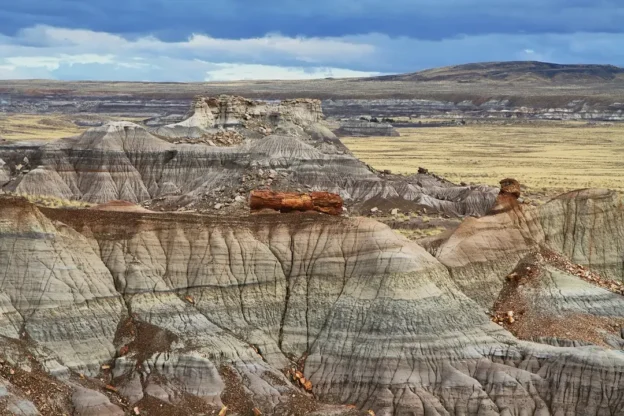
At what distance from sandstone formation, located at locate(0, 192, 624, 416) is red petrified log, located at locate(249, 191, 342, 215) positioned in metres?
3.85

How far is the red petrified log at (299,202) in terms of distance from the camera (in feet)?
159

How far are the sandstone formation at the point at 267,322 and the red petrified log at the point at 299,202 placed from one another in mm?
3846

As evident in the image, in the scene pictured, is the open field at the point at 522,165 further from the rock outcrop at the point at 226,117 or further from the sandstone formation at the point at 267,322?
the sandstone formation at the point at 267,322

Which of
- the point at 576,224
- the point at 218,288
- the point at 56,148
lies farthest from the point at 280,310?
the point at 56,148

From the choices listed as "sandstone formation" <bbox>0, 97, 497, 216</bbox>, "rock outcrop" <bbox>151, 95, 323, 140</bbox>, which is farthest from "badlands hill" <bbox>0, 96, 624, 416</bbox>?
"rock outcrop" <bbox>151, 95, 323, 140</bbox>

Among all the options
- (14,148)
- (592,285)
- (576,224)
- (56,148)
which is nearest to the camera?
(592,285)

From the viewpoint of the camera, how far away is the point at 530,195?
115 meters

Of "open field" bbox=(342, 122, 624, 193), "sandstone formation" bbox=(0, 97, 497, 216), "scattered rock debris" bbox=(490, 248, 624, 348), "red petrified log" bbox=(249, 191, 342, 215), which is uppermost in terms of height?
"red petrified log" bbox=(249, 191, 342, 215)

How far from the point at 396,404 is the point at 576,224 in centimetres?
1895

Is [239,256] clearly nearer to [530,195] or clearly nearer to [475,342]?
[475,342]

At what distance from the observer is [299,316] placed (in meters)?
41.5

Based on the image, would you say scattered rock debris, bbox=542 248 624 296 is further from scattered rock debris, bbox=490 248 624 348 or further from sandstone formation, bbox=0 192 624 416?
sandstone formation, bbox=0 192 624 416

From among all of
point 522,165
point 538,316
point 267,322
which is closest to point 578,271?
point 538,316

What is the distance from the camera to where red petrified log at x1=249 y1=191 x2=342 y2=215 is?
4853 centimetres
